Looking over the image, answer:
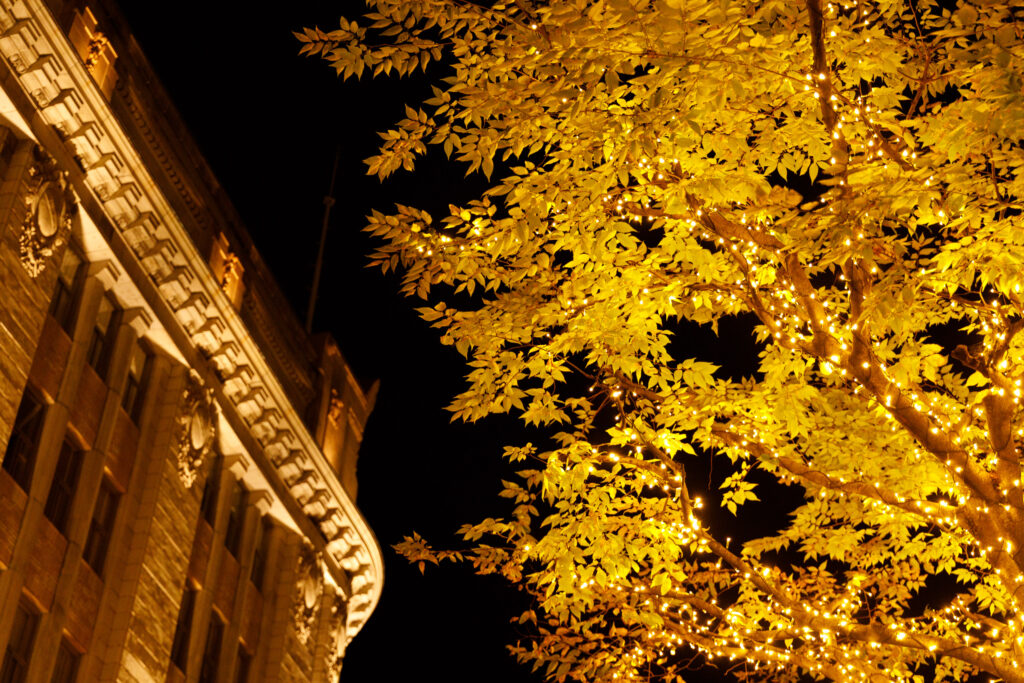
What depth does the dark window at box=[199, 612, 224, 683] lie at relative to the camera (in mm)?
26764

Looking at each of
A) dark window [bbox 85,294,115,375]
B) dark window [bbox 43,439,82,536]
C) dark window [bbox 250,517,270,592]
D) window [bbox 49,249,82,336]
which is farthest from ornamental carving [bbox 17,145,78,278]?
dark window [bbox 250,517,270,592]

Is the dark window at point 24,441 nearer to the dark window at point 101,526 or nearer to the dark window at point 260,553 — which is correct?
the dark window at point 101,526

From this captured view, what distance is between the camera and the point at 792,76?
1037 centimetres

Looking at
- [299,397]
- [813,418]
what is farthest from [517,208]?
[299,397]

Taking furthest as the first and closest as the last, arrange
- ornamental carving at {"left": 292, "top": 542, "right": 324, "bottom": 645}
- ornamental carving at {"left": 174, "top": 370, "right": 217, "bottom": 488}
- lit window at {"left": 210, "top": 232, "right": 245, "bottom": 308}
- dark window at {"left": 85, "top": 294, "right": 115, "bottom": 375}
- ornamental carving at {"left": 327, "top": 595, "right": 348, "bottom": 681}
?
1. ornamental carving at {"left": 327, "top": 595, "right": 348, "bottom": 681}
2. ornamental carving at {"left": 292, "top": 542, "right": 324, "bottom": 645}
3. lit window at {"left": 210, "top": 232, "right": 245, "bottom": 308}
4. ornamental carving at {"left": 174, "top": 370, "right": 217, "bottom": 488}
5. dark window at {"left": 85, "top": 294, "right": 115, "bottom": 375}

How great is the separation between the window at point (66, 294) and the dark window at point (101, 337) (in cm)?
53

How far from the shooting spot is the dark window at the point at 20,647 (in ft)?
61.8

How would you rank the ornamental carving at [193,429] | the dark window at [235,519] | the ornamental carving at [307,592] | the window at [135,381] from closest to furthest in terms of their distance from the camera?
the window at [135,381]
the ornamental carving at [193,429]
the dark window at [235,519]
the ornamental carving at [307,592]

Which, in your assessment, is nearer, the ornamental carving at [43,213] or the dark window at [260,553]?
the ornamental carving at [43,213]

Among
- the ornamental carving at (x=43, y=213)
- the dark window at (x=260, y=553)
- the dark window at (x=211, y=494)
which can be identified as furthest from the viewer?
the dark window at (x=260, y=553)

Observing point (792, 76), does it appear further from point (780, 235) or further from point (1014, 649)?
point (1014, 649)

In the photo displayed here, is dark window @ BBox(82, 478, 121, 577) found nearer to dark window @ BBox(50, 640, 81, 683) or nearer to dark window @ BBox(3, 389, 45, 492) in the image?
dark window @ BBox(50, 640, 81, 683)

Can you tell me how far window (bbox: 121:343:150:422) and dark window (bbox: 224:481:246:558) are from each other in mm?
4333

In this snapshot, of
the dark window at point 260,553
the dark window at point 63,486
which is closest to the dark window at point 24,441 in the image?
the dark window at point 63,486
